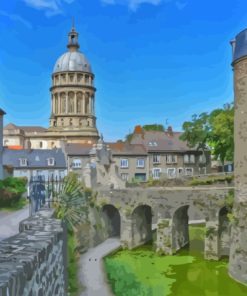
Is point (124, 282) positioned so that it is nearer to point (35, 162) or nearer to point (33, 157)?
point (35, 162)

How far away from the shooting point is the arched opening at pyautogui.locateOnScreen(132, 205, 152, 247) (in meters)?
35.5

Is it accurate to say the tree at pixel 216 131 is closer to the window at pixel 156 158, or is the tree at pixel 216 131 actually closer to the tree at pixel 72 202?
the window at pixel 156 158

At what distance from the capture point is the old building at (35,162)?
5950 centimetres

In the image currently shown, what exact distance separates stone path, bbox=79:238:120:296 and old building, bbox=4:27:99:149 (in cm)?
4981

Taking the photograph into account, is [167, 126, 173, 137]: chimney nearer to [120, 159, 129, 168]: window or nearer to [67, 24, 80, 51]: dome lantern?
[120, 159, 129, 168]: window

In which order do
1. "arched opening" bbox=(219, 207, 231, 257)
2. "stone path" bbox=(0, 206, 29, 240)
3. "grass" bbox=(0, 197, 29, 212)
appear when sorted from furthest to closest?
"grass" bbox=(0, 197, 29, 212) → "arched opening" bbox=(219, 207, 231, 257) → "stone path" bbox=(0, 206, 29, 240)

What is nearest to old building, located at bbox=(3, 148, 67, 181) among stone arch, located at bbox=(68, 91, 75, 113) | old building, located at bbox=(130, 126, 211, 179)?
old building, located at bbox=(130, 126, 211, 179)

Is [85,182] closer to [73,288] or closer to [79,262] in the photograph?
[79,262]

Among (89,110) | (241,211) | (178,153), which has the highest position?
(89,110)

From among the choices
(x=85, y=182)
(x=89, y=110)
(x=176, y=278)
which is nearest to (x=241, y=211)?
(x=176, y=278)

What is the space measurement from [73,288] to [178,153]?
145 ft

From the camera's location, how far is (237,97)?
2594 centimetres

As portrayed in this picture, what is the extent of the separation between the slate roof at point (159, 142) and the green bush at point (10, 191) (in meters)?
25.8

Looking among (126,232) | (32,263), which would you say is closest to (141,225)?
(126,232)
